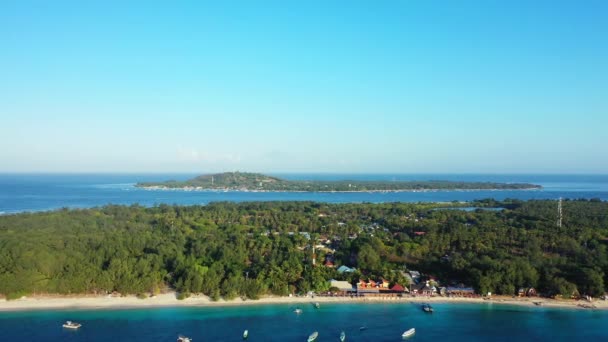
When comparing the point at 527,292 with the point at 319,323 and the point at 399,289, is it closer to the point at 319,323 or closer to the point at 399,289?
the point at 399,289

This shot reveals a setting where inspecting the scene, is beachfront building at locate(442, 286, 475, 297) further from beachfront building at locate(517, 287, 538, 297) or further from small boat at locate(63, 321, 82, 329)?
small boat at locate(63, 321, 82, 329)

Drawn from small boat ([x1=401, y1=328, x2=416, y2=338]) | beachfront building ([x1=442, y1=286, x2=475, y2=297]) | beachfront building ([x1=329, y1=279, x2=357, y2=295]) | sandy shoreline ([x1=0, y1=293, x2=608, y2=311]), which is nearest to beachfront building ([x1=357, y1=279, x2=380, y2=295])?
beachfront building ([x1=329, y1=279, x2=357, y2=295])

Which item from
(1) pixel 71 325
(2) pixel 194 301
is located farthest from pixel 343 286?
(1) pixel 71 325

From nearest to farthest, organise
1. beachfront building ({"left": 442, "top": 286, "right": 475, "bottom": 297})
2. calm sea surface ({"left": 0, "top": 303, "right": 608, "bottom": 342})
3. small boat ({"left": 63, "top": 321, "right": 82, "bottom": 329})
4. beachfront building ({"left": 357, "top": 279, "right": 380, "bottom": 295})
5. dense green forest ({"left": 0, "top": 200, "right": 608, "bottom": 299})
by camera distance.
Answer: calm sea surface ({"left": 0, "top": 303, "right": 608, "bottom": 342})
small boat ({"left": 63, "top": 321, "right": 82, "bottom": 329})
dense green forest ({"left": 0, "top": 200, "right": 608, "bottom": 299})
beachfront building ({"left": 442, "top": 286, "right": 475, "bottom": 297})
beachfront building ({"left": 357, "top": 279, "right": 380, "bottom": 295})

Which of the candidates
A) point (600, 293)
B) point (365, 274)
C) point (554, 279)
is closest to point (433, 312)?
point (365, 274)

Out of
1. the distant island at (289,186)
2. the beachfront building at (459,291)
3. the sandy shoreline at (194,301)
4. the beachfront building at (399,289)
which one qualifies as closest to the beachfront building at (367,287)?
the sandy shoreline at (194,301)

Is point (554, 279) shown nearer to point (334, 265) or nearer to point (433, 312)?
point (433, 312)
